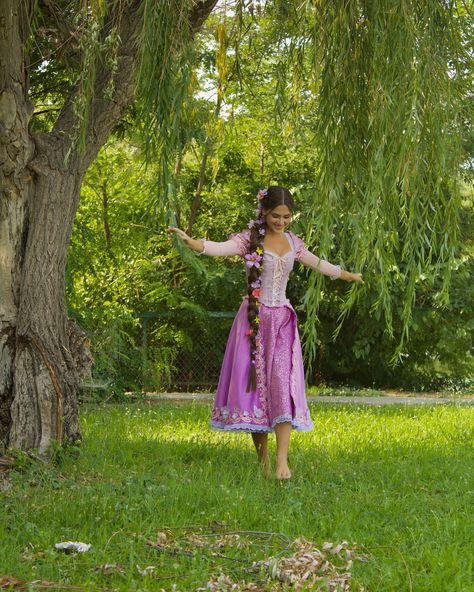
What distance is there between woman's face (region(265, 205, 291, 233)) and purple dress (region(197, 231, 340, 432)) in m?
0.14

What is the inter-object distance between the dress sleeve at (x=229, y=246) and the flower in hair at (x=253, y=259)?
0.19 feet

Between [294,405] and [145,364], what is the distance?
6.27 m

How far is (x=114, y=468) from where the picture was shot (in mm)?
5922

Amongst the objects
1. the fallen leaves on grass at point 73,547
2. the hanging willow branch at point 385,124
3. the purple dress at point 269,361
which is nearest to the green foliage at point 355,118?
the hanging willow branch at point 385,124

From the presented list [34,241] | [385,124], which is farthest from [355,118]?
[34,241]

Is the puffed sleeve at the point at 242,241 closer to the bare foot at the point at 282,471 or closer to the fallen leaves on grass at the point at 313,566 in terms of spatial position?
the bare foot at the point at 282,471

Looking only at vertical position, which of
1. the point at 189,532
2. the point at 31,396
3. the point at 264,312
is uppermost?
the point at 264,312

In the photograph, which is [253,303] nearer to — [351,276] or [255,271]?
[255,271]

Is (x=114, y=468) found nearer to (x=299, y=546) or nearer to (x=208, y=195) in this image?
(x=299, y=546)

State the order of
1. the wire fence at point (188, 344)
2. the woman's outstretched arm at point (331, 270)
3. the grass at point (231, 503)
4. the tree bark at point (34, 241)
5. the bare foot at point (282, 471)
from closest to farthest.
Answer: the grass at point (231, 503)
the woman's outstretched arm at point (331, 270)
the bare foot at point (282, 471)
the tree bark at point (34, 241)
the wire fence at point (188, 344)

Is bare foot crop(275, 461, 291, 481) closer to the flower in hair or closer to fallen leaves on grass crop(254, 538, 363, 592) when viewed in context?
the flower in hair

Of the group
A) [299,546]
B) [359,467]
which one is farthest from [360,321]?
[299,546]

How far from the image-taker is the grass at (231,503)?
12.0 ft

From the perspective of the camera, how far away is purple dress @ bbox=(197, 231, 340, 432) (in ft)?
19.0
